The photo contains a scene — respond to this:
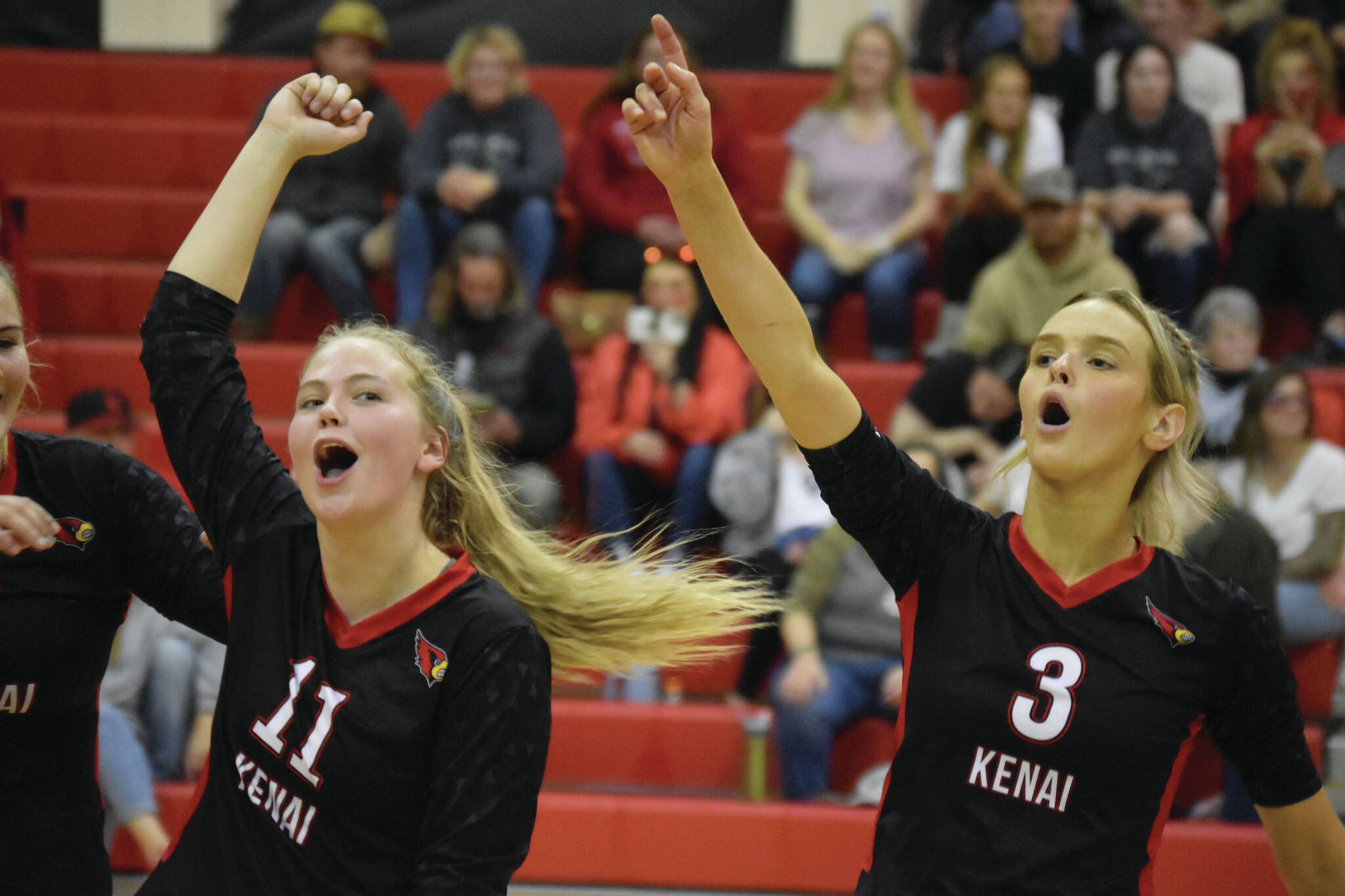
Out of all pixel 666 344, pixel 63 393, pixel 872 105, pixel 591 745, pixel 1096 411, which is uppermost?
pixel 872 105

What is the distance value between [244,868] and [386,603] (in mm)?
357

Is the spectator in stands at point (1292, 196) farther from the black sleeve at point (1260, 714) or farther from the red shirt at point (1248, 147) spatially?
the black sleeve at point (1260, 714)

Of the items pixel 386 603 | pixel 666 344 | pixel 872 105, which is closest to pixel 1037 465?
pixel 386 603

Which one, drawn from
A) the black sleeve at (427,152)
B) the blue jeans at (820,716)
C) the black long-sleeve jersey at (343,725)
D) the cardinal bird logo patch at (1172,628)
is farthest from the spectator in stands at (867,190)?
the black long-sleeve jersey at (343,725)

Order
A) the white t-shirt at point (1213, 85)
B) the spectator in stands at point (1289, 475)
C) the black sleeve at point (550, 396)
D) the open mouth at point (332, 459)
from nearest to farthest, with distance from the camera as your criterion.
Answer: the open mouth at point (332, 459)
the spectator in stands at point (1289, 475)
the black sleeve at point (550, 396)
the white t-shirt at point (1213, 85)

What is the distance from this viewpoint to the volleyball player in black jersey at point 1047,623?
1730 mm

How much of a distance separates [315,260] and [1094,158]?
305cm

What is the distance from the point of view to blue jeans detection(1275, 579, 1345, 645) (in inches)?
167

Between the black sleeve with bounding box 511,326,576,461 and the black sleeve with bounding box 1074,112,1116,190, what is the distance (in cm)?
224

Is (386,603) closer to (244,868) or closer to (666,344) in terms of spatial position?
(244,868)

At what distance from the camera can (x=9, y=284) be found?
2008 millimetres

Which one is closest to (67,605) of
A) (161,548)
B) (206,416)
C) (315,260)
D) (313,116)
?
(161,548)

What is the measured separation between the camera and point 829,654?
4.15 m

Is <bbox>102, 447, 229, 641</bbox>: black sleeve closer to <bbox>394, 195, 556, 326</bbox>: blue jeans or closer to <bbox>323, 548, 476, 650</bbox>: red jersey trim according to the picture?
<bbox>323, 548, 476, 650</bbox>: red jersey trim
